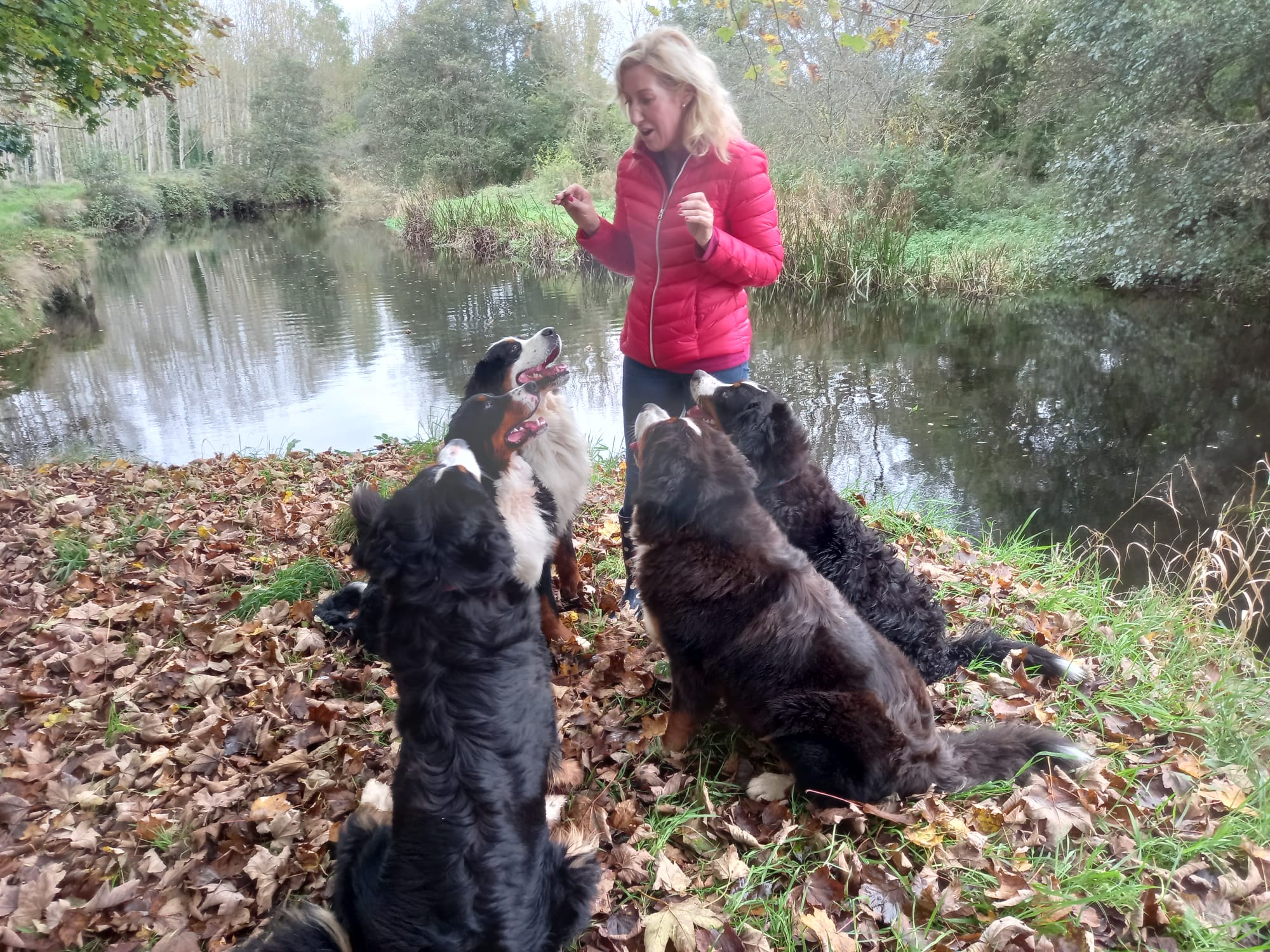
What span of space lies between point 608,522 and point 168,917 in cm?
351

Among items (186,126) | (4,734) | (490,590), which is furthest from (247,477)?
(186,126)

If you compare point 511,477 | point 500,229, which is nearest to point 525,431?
point 511,477

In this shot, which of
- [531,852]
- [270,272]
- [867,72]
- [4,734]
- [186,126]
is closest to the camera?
[531,852]

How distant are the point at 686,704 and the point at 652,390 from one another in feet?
5.57

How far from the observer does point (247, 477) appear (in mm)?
6293

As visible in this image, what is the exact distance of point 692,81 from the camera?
122 inches

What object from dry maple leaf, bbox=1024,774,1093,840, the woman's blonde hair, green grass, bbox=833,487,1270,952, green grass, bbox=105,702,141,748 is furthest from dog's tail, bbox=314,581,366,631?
dry maple leaf, bbox=1024,774,1093,840

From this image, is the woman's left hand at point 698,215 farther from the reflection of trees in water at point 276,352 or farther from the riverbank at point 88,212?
the riverbank at point 88,212

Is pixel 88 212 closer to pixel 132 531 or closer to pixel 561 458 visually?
pixel 132 531

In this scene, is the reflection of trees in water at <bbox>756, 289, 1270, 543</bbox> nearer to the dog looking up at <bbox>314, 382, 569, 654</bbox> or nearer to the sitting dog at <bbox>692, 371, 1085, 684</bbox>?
the sitting dog at <bbox>692, 371, 1085, 684</bbox>

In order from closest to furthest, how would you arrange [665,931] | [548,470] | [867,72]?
[665,931]
[548,470]
[867,72]

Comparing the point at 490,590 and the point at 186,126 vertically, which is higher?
the point at 186,126

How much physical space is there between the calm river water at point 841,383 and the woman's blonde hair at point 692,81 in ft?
14.3

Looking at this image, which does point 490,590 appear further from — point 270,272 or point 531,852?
point 270,272
